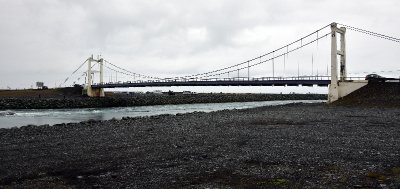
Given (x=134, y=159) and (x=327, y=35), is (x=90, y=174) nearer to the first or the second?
(x=134, y=159)

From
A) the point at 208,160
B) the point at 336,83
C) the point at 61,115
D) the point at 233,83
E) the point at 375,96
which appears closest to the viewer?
the point at 208,160

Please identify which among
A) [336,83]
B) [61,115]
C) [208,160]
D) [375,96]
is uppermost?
[336,83]

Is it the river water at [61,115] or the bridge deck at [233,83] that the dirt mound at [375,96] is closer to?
A: the bridge deck at [233,83]

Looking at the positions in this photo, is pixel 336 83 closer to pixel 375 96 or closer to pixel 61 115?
pixel 375 96

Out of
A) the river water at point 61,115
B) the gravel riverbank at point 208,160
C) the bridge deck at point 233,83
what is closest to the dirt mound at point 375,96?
the bridge deck at point 233,83

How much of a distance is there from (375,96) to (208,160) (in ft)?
143

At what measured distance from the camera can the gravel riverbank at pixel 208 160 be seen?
10.3 meters

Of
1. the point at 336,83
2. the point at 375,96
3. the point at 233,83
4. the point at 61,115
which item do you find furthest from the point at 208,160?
the point at 233,83

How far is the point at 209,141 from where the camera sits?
18.7m

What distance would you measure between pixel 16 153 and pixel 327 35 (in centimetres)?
6232

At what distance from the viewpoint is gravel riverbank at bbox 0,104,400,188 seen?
10.3 m

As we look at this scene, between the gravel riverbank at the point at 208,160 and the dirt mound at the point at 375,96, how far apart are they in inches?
1068

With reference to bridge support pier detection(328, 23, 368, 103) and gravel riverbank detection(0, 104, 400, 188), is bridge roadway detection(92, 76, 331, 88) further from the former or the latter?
gravel riverbank detection(0, 104, 400, 188)

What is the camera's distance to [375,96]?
163 feet
